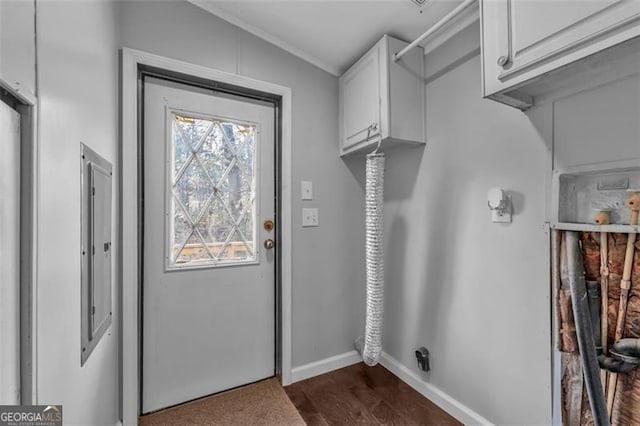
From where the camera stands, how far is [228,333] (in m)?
1.82

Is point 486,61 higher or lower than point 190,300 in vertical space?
higher

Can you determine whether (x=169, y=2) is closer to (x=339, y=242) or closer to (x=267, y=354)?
(x=339, y=242)

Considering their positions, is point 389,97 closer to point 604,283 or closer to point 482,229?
point 482,229

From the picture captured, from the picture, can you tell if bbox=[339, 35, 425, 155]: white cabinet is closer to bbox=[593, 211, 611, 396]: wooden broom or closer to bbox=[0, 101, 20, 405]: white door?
bbox=[593, 211, 611, 396]: wooden broom

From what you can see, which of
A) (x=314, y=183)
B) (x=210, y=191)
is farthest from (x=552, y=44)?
(x=210, y=191)

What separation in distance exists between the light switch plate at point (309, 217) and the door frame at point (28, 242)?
1438 millimetres

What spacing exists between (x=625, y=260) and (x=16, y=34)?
6.03ft

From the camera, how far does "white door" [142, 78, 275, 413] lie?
1.65 meters

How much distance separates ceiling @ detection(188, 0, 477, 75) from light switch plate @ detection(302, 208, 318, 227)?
1.09 metres

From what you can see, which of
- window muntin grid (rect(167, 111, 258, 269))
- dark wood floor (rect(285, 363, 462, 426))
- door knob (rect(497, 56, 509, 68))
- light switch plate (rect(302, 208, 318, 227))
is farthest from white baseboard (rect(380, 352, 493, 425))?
door knob (rect(497, 56, 509, 68))

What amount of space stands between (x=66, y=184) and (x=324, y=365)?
6.14 feet

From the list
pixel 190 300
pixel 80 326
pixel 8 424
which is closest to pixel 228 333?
pixel 190 300

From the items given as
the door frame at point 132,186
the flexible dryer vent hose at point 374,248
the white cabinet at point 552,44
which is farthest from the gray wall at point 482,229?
the door frame at point 132,186

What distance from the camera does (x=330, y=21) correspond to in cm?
169
